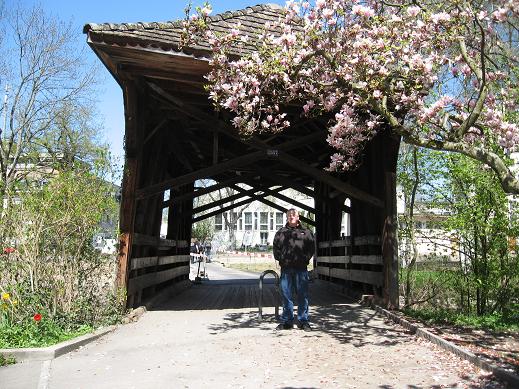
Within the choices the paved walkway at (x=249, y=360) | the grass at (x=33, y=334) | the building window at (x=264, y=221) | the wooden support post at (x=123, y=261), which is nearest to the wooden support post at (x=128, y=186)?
the wooden support post at (x=123, y=261)

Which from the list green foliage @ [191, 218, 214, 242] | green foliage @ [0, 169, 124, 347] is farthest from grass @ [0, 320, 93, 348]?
green foliage @ [191, 218, 214, 242]

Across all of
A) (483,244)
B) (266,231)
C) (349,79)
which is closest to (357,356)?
(349,79)

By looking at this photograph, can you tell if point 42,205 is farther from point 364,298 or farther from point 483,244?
point 483,244

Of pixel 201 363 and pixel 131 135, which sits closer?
pixel 201 363

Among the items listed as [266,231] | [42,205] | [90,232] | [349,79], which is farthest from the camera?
[266,231]

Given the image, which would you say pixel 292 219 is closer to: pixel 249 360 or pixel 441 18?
pixel 249 360

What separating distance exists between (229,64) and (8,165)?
84.1 feet

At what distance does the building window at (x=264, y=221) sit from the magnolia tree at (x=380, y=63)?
70.4 meters

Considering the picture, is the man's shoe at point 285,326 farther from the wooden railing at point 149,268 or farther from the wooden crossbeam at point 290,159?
the wooden crossbeam at point 290,159

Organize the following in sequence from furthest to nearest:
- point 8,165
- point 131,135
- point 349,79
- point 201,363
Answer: point 8,165
point 131,135
point 349,79
point 201,363

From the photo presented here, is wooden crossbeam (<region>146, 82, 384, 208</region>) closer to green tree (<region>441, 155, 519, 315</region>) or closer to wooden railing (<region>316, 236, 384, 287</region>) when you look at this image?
wooden railing (<region>316, 236, 384, 287</region>)

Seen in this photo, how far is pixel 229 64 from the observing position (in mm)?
7473

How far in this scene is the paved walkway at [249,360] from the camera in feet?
17.2

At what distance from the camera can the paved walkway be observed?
524cm
